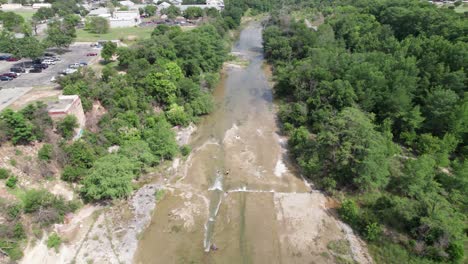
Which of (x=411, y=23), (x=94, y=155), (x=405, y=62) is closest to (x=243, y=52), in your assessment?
(x=411, y=23)

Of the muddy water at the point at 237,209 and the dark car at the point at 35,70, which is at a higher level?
the dark car at the point at 35,70

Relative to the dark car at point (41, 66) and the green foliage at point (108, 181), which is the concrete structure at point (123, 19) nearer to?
the dark car at point (41, 66)

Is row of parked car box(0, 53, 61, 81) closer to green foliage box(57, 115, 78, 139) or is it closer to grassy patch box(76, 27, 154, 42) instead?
grassy patch box(76, 27, 154, 42)

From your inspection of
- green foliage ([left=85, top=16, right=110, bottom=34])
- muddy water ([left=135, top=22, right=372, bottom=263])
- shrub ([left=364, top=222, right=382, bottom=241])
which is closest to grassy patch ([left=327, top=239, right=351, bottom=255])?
muddy water ([left=135, top=22, right=372, bottom=263])

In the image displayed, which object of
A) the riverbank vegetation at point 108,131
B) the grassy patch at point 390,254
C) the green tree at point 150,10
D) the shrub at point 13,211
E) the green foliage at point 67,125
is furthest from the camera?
the green tree at point 150,10

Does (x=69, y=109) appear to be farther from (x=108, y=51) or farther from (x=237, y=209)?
(x=108, y=51)

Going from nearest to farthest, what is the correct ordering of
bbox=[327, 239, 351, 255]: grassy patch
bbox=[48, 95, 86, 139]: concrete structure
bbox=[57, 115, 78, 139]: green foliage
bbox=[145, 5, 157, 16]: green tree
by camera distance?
1. bbox=[327, 239, 351, 255]: grassy patch
2. bbox=[57, 115, 78, 139]: green foliage
3. bbox=[48, 95, 86, 139]: concrete structure
4. bbox=[145, 5, 157, 16]: green tree

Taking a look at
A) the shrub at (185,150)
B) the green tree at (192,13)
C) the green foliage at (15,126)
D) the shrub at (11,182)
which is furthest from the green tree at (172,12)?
the shrub at (11,182)
